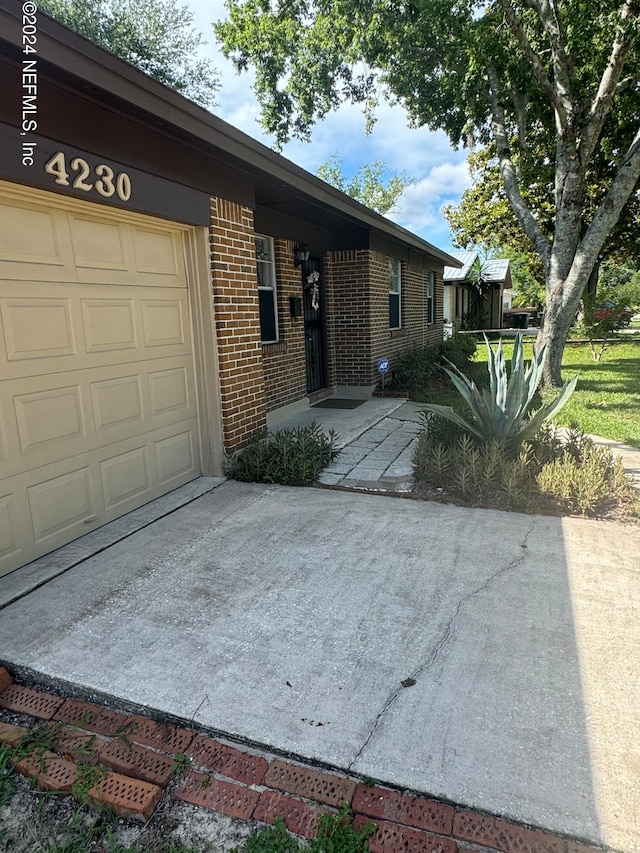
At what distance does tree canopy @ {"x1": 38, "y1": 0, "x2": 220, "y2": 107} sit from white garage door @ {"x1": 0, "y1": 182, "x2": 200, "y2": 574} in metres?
16.5

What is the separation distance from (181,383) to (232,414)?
0.60 m

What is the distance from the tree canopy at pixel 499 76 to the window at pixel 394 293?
8.43 ft

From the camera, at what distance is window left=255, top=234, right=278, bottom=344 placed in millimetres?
6980

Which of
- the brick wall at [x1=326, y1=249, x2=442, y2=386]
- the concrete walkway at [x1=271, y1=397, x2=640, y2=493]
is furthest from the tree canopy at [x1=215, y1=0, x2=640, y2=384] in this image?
the concrete walkway at [x1=271, y1=397, x2=640, y2=493]

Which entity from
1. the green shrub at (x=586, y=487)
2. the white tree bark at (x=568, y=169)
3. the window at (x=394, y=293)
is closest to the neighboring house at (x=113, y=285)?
the green shrub at (x=586, y=487)

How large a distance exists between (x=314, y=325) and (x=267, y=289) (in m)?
1.96

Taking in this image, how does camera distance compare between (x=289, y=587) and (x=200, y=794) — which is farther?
(x=289, y=587)

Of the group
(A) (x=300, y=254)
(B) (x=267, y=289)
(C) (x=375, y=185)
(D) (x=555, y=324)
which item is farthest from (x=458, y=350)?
(C) (x=375, y=185)

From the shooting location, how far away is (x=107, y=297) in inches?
151

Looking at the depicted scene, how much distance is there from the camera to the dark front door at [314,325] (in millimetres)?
8617

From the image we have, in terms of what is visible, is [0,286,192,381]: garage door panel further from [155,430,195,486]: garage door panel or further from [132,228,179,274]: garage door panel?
[155,430,195,486]: garage door panel

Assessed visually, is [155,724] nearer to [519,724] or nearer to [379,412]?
[519,724]

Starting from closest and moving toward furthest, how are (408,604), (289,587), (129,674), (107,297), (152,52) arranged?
(129,674), (408,604), (289,587), (107,297), (152,52)

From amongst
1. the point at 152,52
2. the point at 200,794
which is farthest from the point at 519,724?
the point at 152,52
